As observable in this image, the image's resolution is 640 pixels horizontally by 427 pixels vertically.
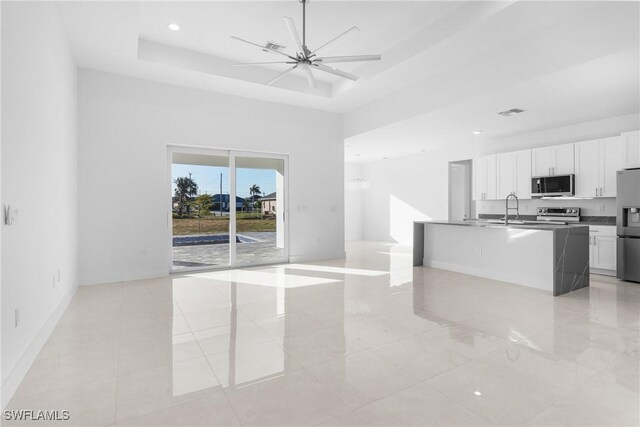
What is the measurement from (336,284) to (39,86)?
13.1 ft

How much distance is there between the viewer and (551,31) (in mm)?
3766

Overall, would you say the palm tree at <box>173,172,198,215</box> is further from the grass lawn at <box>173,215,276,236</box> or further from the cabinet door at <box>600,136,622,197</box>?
the cabinet door at <box>600,136,622,197</box>

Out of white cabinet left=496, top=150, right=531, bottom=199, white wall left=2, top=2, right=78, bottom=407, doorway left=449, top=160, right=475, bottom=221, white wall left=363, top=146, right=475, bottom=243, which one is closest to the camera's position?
white wall left=2, top=2, right=78, bottom=407

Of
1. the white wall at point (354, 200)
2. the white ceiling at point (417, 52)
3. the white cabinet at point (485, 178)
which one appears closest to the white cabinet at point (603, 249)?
the white ceiling at point (417, 52)

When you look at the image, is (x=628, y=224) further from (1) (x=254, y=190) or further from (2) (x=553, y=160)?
(1) (x=254, y=190)

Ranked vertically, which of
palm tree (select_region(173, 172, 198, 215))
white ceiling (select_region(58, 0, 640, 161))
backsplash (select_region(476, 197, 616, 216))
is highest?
→ white ceiling (select_region(58, 0, 640, 161))

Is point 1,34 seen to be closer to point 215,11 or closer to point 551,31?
point 215,11

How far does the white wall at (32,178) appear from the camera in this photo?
7.26 feet

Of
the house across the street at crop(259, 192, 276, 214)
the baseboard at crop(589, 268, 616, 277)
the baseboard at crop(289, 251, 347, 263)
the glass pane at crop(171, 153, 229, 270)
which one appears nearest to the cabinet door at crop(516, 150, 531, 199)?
the baseboard at crop(589, 268, 616, 277)

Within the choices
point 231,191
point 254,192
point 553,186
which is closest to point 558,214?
point 553,186

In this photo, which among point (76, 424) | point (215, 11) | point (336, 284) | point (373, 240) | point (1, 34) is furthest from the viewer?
point (373, 240)

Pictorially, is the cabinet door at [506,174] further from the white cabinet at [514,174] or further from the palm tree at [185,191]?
the palm tree at [185,191]

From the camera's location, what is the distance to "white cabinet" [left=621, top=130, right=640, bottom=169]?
5.13 metres

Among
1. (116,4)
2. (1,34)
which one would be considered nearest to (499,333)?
(1,34)
